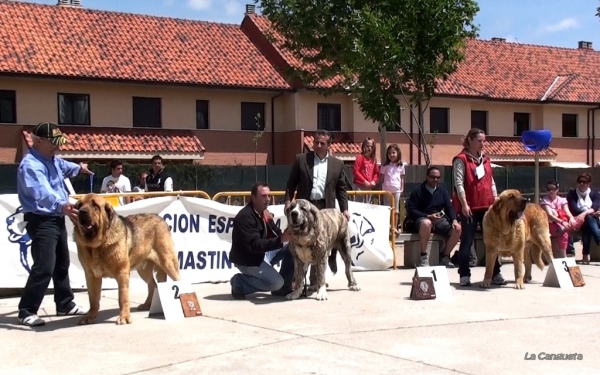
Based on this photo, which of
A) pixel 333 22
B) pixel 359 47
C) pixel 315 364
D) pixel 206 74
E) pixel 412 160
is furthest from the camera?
pixel 412 160

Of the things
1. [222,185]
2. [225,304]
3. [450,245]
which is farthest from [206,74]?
[225,304]

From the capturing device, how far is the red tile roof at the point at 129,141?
2869 cm

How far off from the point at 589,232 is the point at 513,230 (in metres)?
4.80

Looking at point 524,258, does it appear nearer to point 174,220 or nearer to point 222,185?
point 174,220

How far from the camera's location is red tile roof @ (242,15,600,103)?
38.6 m

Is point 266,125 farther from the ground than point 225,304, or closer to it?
farther from the ground

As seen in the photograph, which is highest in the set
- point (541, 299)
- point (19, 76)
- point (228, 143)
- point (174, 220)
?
point (19, 76)

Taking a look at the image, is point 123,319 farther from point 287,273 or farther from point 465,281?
point 465,281

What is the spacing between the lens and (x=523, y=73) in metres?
42.0

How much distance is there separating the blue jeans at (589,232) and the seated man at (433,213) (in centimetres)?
309

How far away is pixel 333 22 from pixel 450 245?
10.4 metres

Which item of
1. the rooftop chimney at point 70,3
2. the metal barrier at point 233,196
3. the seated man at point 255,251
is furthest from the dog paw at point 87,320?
the rooftop chimney at point 70,3

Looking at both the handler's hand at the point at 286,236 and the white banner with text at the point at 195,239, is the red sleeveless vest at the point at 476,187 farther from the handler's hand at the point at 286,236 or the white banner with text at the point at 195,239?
the handler's hand at the point at 286,236

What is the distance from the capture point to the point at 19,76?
27750 mm
